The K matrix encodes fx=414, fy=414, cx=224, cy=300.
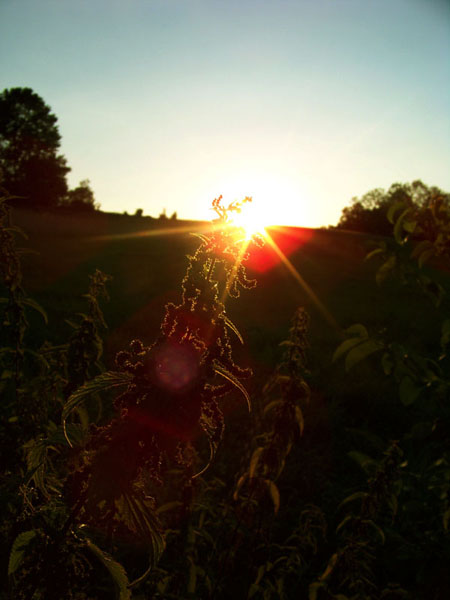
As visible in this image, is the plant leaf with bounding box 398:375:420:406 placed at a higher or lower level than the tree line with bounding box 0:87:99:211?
lower

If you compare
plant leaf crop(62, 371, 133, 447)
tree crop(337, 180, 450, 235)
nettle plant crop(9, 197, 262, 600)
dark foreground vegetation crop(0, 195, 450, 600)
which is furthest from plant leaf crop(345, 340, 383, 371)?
tree crop(337, 180, 450, 235)

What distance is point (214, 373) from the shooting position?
3.46 feet

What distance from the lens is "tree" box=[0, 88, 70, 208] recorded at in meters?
63.6

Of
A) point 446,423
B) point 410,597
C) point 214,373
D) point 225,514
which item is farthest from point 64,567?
point 410,597

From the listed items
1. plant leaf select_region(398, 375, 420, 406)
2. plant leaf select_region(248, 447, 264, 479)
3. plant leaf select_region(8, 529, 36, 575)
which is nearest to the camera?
plant leaf select_region(8, 529, 36, 575)

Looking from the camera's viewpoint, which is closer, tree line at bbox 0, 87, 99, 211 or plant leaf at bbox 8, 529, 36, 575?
plant leaf at bbox 8, 529, 36, 575

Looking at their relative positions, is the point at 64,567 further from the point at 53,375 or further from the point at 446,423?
the point at 446,423

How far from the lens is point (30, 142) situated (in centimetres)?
6981

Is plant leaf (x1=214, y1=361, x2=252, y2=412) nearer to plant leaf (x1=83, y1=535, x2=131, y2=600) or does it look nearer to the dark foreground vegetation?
the dark foreground vegetation

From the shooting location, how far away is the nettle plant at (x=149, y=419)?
0.97m

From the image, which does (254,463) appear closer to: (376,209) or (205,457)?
(205,457)

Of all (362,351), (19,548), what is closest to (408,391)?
(362,351)

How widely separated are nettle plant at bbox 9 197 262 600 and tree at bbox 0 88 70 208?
6816 centimetres

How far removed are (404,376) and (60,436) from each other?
7.58 feet
